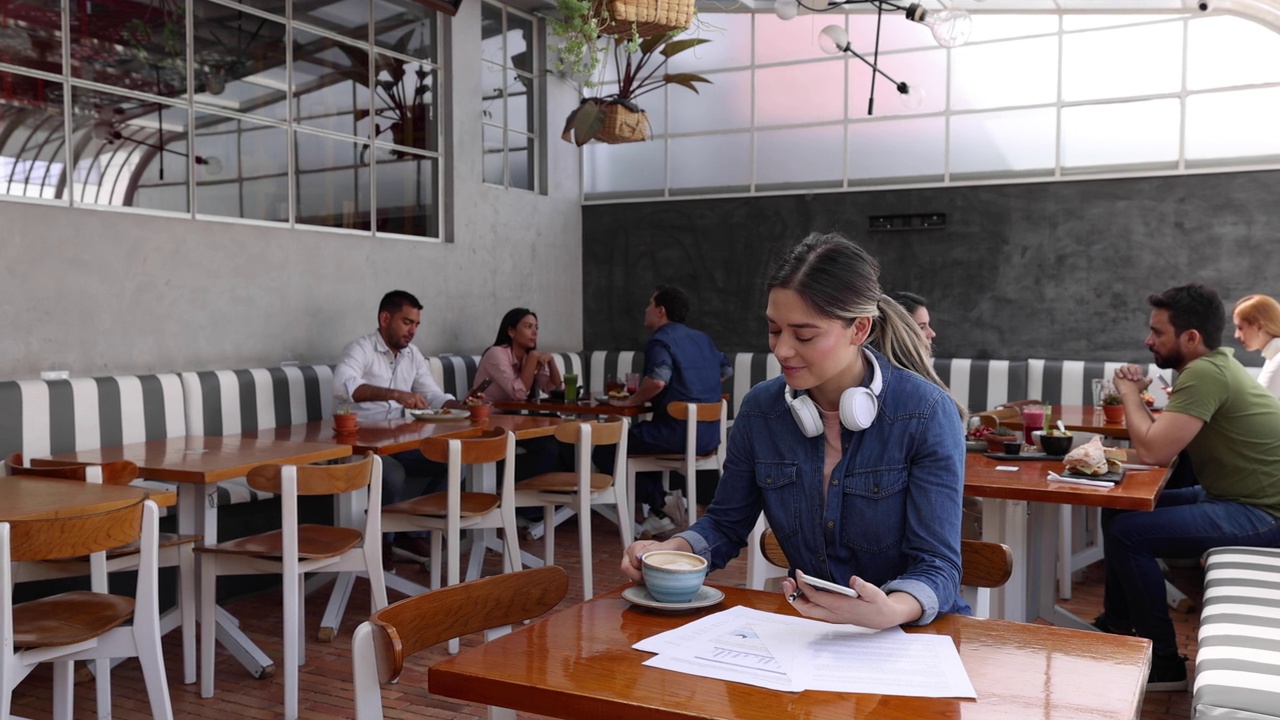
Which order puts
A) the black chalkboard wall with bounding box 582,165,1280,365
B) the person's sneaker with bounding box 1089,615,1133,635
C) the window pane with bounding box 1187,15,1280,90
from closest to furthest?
the person's sneaker with bounding box 1089,615,1133,635
the window pane with bounding box 1187,15,1280,90
the black chalkboard wall with bounding box 582,165,1280,365

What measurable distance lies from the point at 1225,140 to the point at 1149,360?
140 cm

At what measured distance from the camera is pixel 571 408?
5.70m

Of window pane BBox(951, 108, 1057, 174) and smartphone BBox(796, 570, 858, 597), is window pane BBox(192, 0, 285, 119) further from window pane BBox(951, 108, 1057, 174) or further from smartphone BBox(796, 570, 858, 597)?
smartphone BBox(796, 570, 858, 597)

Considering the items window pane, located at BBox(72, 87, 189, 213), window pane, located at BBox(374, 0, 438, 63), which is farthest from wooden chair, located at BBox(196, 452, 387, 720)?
window pane, located at BBox(374, 0, 438, 63)

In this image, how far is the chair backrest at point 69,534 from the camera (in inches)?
93.4

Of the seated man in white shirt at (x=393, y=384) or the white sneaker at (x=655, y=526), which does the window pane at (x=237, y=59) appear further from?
the white sneaker at (x=655, y=526)

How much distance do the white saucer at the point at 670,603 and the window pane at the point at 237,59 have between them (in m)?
4.61

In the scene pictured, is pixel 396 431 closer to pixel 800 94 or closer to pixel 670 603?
pixel 670 603

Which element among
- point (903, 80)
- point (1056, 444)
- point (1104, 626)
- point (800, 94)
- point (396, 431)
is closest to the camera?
point (1056, 444)

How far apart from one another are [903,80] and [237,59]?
4.32m

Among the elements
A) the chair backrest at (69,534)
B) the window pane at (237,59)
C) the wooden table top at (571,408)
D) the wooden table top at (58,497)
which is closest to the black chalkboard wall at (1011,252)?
the wooden table top at (571,408)

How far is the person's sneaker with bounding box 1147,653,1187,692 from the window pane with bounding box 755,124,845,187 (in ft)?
15.0

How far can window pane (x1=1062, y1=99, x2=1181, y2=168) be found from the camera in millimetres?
6434

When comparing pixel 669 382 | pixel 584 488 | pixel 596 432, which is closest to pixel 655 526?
pixel 669 382
